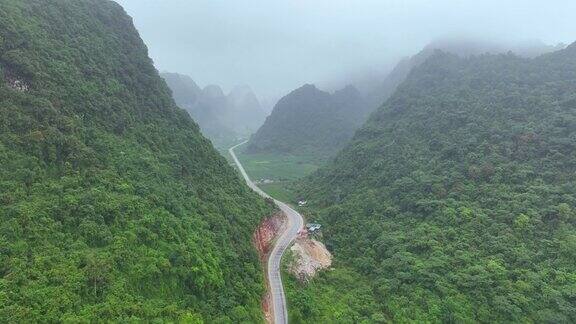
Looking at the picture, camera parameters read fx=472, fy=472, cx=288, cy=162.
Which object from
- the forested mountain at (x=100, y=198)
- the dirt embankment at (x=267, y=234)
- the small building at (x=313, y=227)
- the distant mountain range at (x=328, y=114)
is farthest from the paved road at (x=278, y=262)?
the distant mountain range at (x=328, y=114)

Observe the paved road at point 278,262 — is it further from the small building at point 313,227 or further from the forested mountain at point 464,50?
the forested mountain at point 464,50

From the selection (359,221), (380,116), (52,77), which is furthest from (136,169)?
(380,116)

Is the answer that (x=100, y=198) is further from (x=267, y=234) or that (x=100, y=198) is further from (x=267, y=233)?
(x=267, y=233)

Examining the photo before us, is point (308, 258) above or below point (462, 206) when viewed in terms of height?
above

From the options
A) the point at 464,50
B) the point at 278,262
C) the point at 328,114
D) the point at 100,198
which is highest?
the point at 100,198

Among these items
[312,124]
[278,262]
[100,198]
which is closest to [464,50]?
[312,124]

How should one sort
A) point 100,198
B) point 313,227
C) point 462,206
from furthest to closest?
point 313,227 → point 462,206 → point 100,198

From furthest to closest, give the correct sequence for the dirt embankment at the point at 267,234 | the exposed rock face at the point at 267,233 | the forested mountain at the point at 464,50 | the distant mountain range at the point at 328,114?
1. the distant mountain range at the point at 328,114
2. the forested mountain at the point at 464,50
3. the exposed rock face at the point at 267,233
4. the dirt embankment at the point at 267,234

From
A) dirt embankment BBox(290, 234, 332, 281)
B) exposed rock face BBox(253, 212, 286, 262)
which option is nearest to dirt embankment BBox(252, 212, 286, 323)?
exposed rock face BBox(253, 212, 286, 262)
